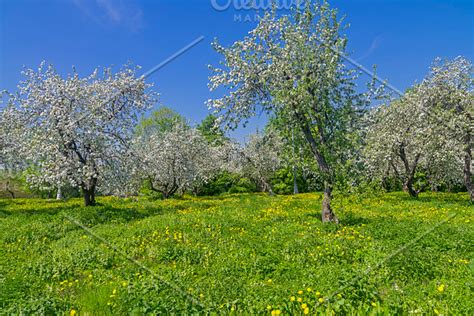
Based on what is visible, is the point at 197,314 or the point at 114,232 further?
the point at 114,232

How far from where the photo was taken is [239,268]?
28.6 feet

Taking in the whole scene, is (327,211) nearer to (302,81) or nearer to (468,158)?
(302,81)

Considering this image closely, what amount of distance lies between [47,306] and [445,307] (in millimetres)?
7248

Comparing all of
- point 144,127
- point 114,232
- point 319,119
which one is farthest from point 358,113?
point 144,127

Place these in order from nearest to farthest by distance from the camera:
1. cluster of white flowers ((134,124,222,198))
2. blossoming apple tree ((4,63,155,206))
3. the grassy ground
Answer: the grassy ground < blossoming apple tree ((4,63,155,206)) < cluster of white flowers ((134,124,222,198))

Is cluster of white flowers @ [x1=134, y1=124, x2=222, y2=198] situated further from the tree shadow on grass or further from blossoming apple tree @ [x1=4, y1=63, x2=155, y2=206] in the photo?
the tree shadow on grass

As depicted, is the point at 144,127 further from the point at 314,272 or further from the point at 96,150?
the point at 314,272

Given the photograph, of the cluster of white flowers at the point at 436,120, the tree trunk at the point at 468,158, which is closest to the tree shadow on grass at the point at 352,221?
the cluster of white flowers at the point at 436,120

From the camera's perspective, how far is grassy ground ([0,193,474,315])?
6371 millimetres

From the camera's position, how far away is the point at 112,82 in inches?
939

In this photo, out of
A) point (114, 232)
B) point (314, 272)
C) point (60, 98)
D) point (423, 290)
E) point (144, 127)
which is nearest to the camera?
point (423, 290)

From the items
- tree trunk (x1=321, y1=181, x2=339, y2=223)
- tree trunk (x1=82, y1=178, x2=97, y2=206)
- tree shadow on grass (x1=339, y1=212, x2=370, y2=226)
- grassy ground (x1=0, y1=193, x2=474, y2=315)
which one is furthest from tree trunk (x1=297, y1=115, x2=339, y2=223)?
tree trunk (x1=82, y1=178, x2=97, y2=206)

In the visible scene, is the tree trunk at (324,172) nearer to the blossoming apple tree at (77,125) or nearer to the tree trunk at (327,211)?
the tree trunk at (327,211)

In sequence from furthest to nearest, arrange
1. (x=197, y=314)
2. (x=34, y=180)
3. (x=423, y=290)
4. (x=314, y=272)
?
1. (x=34, y=180)
2. (x=314, y=272)
3. (x=423, y=290)
4. (x=197, y=314)
